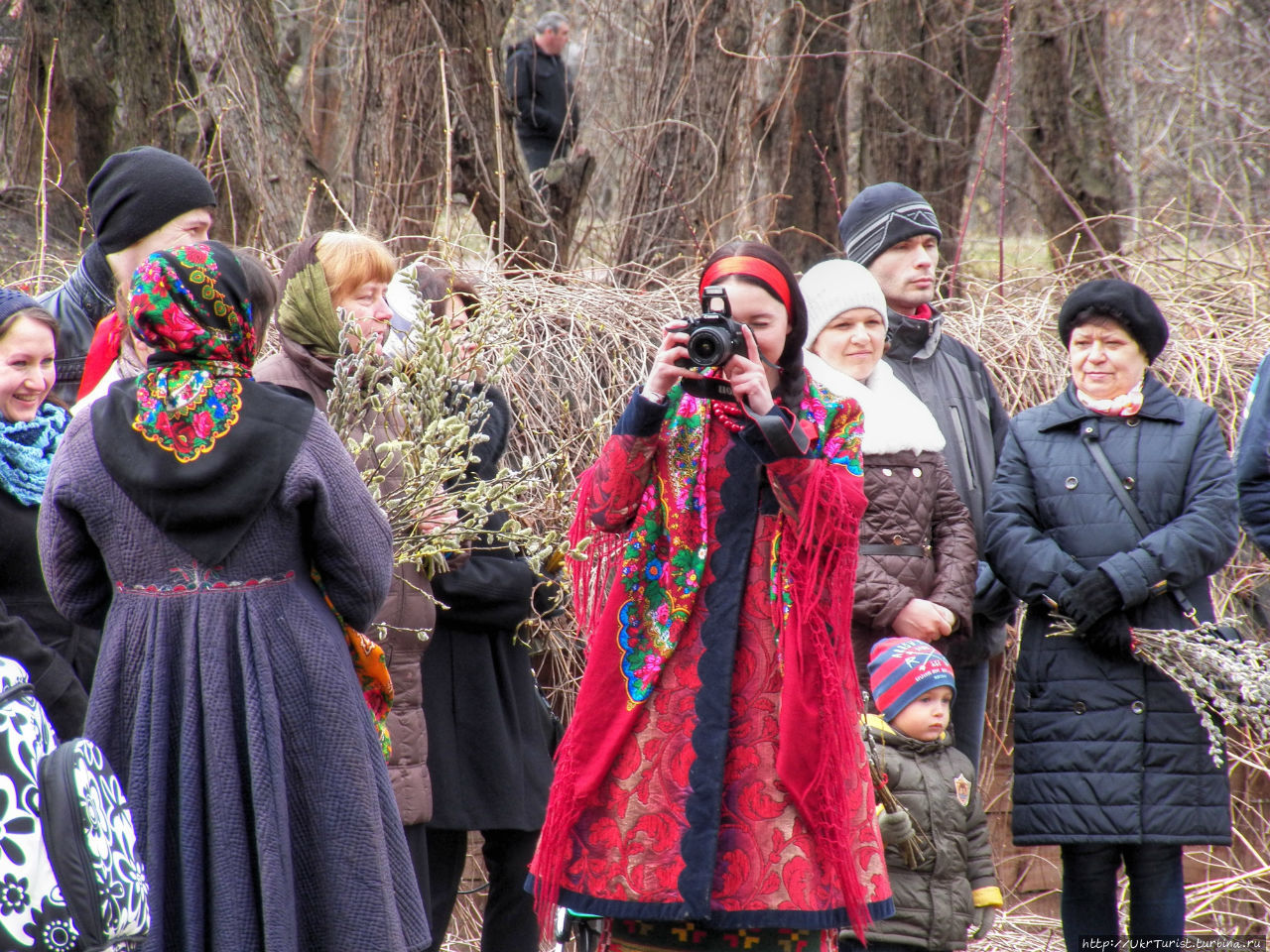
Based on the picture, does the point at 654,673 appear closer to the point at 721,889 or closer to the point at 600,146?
the point at 721,889

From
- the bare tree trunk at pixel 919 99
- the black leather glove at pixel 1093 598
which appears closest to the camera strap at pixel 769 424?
the black leather glove at pixel 1093 598

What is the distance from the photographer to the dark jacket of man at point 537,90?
29.5 feet

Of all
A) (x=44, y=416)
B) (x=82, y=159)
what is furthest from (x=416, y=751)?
(x=82, y=159)

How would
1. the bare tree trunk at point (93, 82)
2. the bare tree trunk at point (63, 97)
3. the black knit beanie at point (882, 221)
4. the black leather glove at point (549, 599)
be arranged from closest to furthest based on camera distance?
the black leather glove at point (549, 599) < the black knit beanie at point (882, 221) < the bare tree trunk at point (63, 97) < the bare tree trunk at point (93, 82)

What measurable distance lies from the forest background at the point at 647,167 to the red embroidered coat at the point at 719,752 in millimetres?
1231

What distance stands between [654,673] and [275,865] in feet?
2.61

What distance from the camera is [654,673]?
2924 mm

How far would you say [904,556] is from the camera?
383 centimetres

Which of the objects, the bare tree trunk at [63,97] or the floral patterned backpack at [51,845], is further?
the bare tree trunk at [63,97]

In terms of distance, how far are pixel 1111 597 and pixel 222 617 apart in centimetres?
221

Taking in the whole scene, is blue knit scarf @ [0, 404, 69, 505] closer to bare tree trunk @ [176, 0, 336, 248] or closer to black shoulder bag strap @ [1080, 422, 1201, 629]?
black shoulder bag strap @ [1080, 422, 1201, 629]

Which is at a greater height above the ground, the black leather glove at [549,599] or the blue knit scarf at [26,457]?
the blue knit scarf at [26,457]

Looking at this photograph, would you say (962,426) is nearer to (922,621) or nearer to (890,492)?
(890,492)

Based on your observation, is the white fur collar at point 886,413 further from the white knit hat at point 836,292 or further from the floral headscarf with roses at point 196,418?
the floral headscarf with roses at point 196,418
